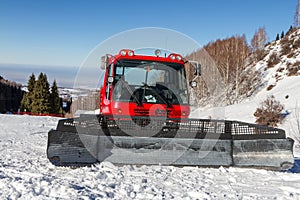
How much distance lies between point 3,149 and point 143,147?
3.67 m

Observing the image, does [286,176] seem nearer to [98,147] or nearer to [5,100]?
[98,147]

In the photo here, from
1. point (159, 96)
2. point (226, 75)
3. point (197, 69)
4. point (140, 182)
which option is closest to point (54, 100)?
point (226, 75)

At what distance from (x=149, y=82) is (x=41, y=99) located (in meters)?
42.3

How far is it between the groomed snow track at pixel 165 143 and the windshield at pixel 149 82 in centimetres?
103

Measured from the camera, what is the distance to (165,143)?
13.8 feet

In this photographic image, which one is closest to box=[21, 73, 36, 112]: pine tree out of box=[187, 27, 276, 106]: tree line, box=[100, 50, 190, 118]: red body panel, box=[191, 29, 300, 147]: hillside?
box=[187, 27, 276, 106]: tree line

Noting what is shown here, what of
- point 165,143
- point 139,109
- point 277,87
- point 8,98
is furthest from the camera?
point 8,98

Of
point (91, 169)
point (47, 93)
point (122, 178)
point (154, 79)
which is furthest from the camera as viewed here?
point (47, 93)

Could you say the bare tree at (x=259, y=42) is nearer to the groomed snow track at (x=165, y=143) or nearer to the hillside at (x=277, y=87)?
the hillside at (x=277, y=87)

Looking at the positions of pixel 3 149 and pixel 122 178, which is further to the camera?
pixel 3 149

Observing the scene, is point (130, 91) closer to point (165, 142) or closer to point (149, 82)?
point (149, 82)

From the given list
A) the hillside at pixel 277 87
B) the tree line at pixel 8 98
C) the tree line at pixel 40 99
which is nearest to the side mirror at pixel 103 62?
the hillside at pixel 277 87

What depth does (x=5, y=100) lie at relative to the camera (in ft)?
238

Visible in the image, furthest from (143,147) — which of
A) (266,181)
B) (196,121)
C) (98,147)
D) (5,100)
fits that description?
(5,100)
